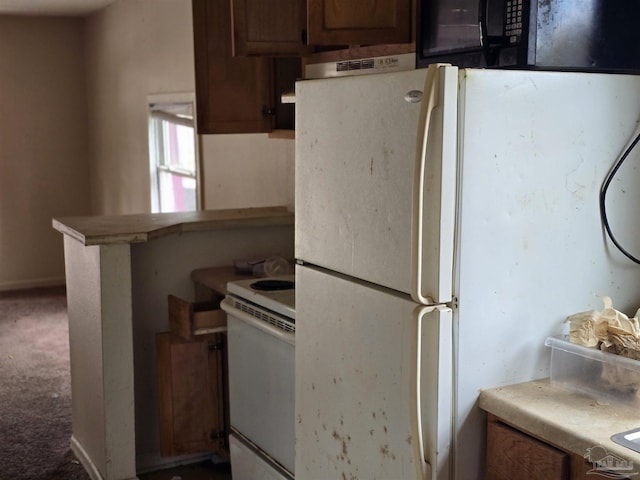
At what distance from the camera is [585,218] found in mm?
1658

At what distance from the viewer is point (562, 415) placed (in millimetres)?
1503

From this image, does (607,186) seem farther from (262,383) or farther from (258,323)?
(262,383)

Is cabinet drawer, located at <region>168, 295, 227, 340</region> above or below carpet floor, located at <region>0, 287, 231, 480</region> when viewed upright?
above

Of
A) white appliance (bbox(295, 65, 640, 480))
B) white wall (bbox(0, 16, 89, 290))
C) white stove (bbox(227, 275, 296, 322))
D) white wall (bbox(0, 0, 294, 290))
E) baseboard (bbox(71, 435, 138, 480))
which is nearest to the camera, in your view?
white appliance (bbox(295, 65, 640, 480))

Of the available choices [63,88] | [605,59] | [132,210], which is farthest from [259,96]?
[63,88]

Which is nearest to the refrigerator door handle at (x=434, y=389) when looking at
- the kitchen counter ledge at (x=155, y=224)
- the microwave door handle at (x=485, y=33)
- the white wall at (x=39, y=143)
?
the microwave door handle at (x=485, y=33)

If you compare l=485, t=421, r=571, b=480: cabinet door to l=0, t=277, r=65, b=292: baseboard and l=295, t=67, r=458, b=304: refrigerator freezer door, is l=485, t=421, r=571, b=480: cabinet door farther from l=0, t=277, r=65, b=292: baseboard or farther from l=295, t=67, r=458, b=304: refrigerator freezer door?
l=0, t=277, r=65, b=292: baseboard

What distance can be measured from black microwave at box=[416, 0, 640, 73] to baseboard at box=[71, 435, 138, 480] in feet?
7.26

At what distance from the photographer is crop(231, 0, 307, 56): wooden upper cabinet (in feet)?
8.75

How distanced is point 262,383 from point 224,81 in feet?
4.36

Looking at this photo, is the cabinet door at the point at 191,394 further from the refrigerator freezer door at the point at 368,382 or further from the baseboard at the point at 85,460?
the refrigerator freezer door at the point at 368,382

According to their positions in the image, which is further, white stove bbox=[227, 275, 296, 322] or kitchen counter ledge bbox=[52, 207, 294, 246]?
kitchen counter ledge bbox=[52, 207, 294, 246]

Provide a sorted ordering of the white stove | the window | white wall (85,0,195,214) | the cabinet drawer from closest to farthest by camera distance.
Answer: the white stove
the cabinet drawer
white wall (85,0,195,214)
the window

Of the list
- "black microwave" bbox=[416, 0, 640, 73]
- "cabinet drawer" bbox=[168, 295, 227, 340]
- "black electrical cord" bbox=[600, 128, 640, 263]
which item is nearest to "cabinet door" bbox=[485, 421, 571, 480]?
"black electrical cord" bbox=[600, 128, 640, 263]
